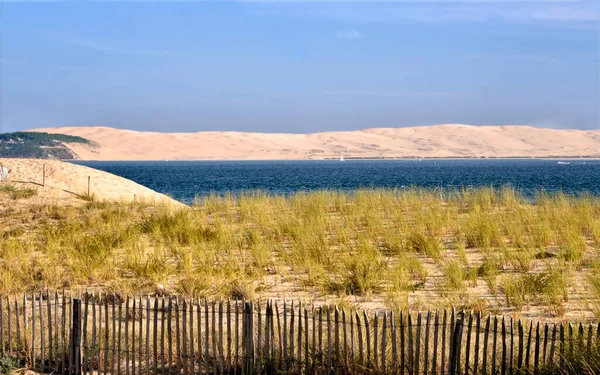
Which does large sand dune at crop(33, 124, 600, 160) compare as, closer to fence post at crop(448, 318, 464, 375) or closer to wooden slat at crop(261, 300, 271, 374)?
wooden slat at crop(261, 300, 271, 374)

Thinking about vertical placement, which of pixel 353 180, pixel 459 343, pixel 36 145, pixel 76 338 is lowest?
pixel 353 180

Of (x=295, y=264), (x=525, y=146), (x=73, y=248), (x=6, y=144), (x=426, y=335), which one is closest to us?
(x=426, y=335)

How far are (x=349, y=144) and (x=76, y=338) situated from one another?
162067mm

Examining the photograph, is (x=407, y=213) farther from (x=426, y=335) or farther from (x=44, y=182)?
(x=44, y=182)

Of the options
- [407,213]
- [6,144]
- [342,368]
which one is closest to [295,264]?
[342,368]

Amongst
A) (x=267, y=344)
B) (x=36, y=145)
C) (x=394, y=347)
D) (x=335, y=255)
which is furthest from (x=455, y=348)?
(x=36, y=145)

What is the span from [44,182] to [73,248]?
1180 cm

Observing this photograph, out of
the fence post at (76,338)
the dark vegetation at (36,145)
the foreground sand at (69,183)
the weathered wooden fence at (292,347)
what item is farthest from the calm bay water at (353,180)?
the dark vegetation at (36,145)

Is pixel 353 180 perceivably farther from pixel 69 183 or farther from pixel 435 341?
pixel 435 341

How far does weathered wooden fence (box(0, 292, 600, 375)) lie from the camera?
245 inches

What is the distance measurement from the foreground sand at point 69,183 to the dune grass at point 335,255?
16.1ft

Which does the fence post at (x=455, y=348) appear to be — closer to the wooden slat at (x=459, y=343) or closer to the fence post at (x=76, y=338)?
the wooden slat at (x=459, y=343)

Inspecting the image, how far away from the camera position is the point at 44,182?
72.3 feet

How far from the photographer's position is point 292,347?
658 cm
